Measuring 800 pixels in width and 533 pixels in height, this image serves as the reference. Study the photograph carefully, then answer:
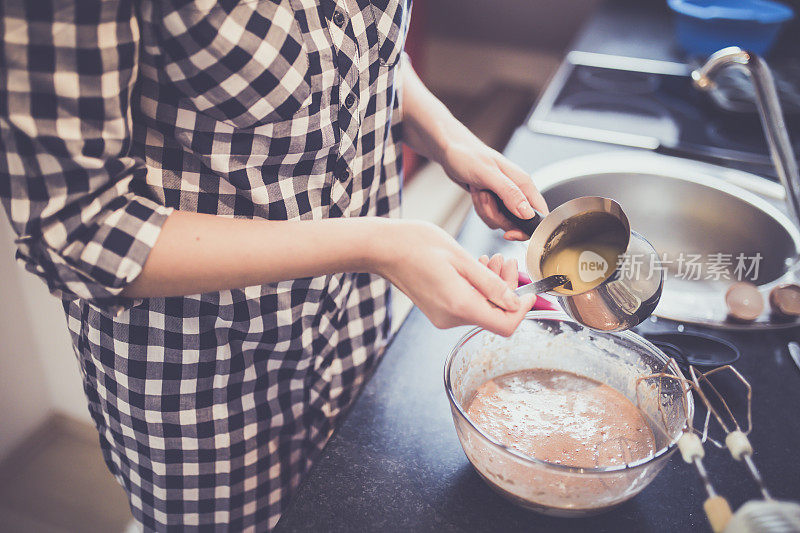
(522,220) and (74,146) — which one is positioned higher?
(74,146)

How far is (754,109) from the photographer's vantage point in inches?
61.6

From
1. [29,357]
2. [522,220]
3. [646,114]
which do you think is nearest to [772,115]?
[646,114]

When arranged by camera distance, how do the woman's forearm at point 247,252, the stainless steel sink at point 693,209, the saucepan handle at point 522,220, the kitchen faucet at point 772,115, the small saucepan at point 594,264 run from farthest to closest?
the stainless steel sink at point 693,209 → the kitchen faucet at point 772,115 → the saucepan handle at point 522,220 → the small saucepan at point 594,264 → the woman's forearm at point 247,252

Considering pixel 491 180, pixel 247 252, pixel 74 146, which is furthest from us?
pixel 491 180

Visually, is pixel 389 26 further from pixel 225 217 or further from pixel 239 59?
pixel 225 217

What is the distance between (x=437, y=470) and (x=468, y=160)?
0.51m

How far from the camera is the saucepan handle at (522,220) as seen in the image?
2.96ft

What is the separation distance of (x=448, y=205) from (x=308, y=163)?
1939mm

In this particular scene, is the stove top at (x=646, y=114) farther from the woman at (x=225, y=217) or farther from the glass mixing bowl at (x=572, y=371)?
the glass mixing bowl at (x=572, y=371)

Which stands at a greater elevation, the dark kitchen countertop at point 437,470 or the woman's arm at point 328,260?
the woman's arm at point 328,260

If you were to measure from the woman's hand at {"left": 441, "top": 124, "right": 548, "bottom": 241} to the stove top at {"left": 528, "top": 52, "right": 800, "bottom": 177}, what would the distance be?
61 cm

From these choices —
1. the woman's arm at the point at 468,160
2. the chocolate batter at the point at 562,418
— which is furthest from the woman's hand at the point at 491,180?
the chocolate batter at the point at 562,418

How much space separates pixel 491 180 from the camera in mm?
934

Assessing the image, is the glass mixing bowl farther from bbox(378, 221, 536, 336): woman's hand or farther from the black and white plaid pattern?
the black and white plaid pattern
